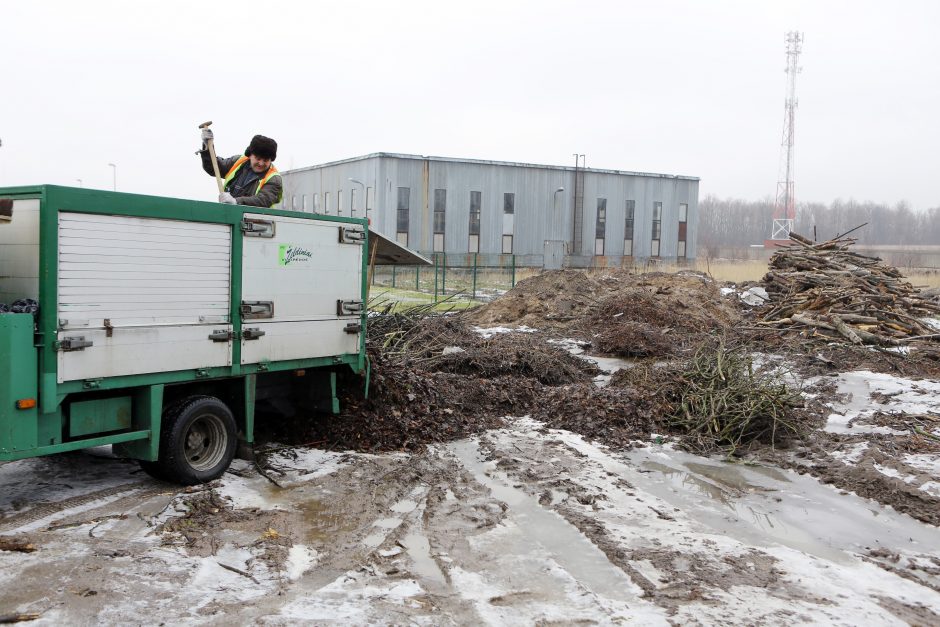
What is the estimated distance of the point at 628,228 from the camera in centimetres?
5906

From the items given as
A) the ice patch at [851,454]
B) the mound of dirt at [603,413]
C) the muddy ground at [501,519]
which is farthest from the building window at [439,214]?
the ice patch at [851,454]

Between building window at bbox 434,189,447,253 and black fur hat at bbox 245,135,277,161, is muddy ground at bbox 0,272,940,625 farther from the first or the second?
building window at bbox 434,189,447,253

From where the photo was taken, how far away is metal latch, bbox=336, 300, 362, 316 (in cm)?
841

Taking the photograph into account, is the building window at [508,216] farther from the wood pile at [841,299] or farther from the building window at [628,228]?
the wood pile at [841,299]

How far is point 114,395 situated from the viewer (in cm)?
661

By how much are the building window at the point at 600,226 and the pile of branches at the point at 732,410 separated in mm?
47646

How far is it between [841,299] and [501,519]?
1455cm

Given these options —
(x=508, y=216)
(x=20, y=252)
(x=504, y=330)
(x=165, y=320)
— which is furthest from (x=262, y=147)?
(x=508, y=216)

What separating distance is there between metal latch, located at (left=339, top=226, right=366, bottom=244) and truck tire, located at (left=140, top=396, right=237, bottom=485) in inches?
81.3

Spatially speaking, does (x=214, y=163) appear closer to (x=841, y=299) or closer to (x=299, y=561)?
(x=299, y=561)

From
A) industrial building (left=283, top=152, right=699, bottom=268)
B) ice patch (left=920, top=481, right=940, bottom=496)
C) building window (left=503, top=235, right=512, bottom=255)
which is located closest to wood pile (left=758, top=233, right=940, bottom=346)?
ice patch (left=920, top=481, right=940, bottom=496)

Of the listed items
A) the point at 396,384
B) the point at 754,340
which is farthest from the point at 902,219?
the point at 396,384

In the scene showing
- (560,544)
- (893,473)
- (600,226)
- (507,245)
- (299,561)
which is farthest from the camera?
(600,226)

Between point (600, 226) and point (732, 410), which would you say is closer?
point (732, 410)
